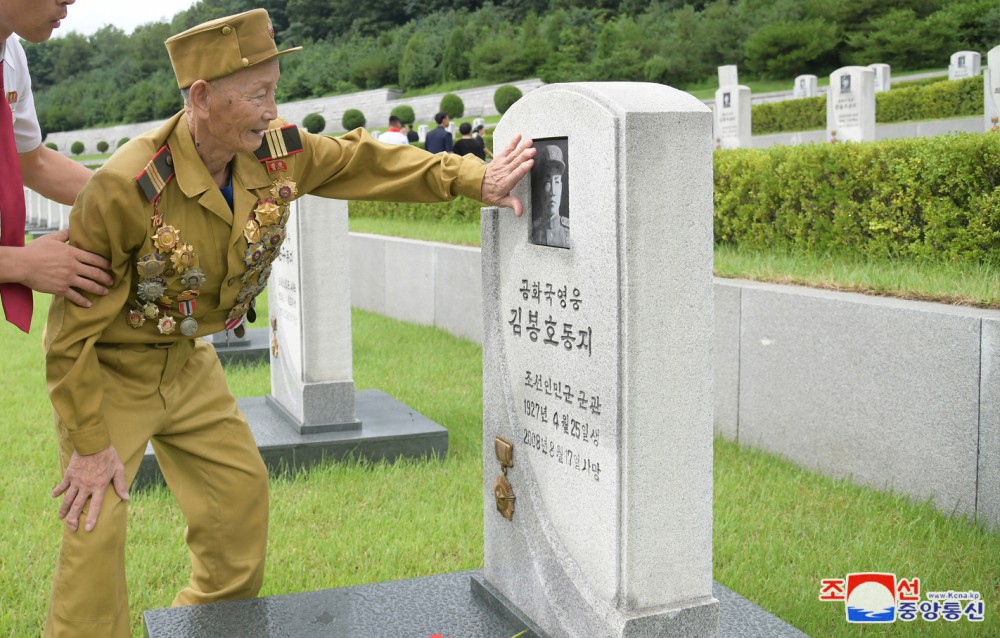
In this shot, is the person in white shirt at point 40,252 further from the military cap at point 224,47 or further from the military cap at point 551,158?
the military cap at point 551,158

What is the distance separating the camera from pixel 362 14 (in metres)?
65.4

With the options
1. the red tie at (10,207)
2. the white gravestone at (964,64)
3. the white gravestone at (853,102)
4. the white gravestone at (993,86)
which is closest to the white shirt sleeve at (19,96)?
the red tie at (10,207)

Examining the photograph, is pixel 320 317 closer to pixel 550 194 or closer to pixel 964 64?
pixel 550 194

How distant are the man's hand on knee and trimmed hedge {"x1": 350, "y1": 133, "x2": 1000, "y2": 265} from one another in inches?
177

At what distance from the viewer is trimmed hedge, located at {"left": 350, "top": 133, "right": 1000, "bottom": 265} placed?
18.1ft

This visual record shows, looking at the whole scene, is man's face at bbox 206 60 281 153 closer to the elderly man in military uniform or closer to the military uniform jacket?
the elderly man in military uniform

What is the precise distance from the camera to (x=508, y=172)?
285cm

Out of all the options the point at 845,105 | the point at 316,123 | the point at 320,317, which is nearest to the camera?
the point at 320,317

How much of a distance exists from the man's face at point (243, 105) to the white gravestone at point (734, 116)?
16.2m

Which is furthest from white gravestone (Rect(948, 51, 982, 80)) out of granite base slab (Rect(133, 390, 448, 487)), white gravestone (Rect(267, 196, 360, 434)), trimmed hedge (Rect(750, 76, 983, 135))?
granite base slab (Rect(133, 390, 448, 487))

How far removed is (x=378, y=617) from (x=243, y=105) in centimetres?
153

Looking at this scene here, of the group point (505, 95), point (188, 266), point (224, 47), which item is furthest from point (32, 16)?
point (505, 95)

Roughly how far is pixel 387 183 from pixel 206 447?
0.96 metres

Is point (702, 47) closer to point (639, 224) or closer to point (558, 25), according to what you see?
point (558, 25)
